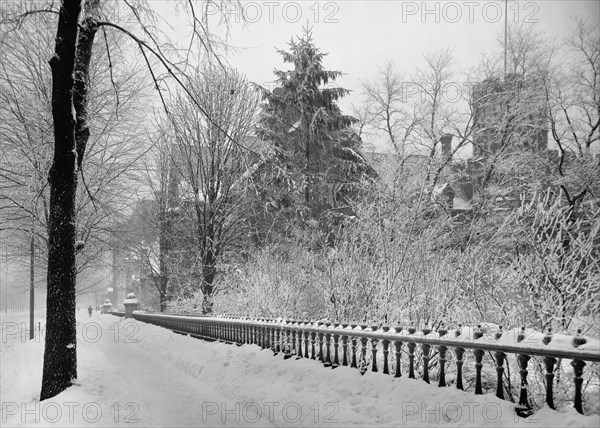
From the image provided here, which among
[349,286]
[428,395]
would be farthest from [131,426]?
[349,286]

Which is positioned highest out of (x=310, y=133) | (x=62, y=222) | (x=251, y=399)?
(x=310, y=133)

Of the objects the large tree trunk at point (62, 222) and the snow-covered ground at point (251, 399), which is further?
the large tree trunk at point (62, 222)

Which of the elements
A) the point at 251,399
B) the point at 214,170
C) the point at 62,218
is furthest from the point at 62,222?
the point at 214,170

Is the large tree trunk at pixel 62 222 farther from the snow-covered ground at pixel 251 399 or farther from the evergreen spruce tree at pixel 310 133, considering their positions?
the evergreen spruce tree at pixel 310 133

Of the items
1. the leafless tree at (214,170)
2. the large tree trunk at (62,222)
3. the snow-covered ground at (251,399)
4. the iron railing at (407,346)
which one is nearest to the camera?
the iron railing at (407,346)

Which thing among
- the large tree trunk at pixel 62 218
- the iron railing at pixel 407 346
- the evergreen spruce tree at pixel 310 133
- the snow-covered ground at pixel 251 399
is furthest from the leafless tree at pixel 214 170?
the large tree trunk at pixel 62 218

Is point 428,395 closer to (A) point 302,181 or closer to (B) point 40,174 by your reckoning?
(B) point 40,174

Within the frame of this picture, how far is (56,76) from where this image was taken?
22.9 ft

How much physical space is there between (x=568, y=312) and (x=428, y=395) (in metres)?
2.59

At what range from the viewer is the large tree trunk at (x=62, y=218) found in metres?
6.94

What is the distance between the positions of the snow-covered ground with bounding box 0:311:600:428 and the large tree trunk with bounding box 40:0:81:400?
18.2 inches

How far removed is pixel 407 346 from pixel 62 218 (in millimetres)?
5605

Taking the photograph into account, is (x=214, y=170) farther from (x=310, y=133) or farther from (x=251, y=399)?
(x=251, y=399)

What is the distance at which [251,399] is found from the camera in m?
7.32
